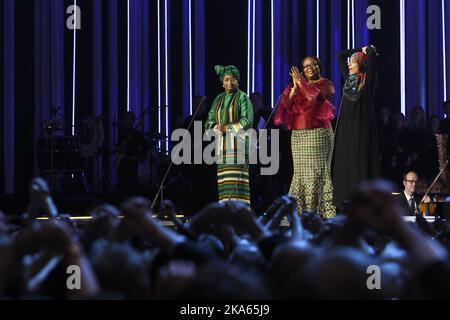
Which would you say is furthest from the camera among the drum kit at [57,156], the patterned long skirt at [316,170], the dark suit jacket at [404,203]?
the drum kit at [57,156]

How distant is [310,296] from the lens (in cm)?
143

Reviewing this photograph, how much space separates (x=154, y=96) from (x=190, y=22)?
0.99 meters

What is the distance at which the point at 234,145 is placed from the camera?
730 centimetres

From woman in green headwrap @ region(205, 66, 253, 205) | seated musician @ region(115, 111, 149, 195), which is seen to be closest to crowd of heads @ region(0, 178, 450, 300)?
woman in green headwrap @ region(205, 66, 253, 205)

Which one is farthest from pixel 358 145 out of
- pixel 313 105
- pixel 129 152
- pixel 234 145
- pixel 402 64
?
pixel 402 64

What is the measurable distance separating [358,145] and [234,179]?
101 centimetres

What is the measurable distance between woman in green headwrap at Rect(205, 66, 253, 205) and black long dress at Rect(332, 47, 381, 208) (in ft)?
2.46

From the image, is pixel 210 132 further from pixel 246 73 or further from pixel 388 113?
pixel 246 73

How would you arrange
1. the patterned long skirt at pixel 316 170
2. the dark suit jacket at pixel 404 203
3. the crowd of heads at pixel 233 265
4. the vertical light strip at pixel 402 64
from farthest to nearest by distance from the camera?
the vertical light strip at pixel 402 64
the patterned long skirt at pixel 316 170
the dark suit jacket at pixel 404 203
the crowd of heads at pixel 233 265

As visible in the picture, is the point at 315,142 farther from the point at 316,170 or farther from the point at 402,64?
the point at 402,64

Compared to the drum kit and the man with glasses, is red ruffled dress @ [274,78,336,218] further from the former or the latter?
the drum kit

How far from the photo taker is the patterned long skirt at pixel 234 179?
7.31 m

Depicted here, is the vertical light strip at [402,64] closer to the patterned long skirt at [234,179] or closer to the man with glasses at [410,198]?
the man with glasses at [410,198]

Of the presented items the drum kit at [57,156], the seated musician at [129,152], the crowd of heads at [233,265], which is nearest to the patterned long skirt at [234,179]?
the seated musician at [129,152]
